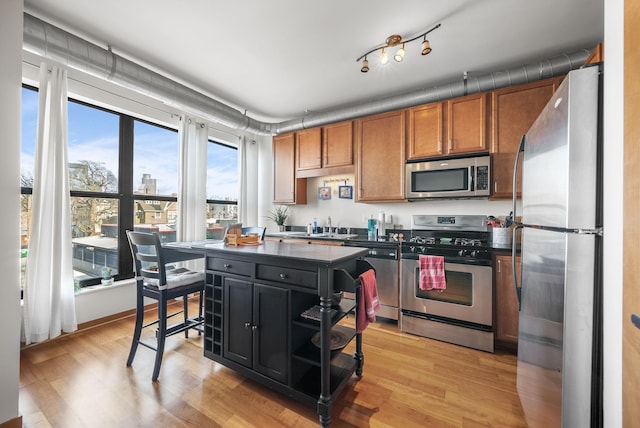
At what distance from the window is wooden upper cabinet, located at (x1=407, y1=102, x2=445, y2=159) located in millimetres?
3196

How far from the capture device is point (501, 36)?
7.45 feet

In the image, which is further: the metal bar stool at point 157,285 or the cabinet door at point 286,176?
the cabinet door at point 286,176

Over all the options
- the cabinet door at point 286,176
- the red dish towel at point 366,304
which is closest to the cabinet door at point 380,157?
the cabinet door at point 286,176

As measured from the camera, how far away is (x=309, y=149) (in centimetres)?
398

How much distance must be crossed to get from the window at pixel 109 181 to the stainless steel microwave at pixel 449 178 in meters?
3.22

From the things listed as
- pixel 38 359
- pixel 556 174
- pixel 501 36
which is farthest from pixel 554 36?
pixel 38 359

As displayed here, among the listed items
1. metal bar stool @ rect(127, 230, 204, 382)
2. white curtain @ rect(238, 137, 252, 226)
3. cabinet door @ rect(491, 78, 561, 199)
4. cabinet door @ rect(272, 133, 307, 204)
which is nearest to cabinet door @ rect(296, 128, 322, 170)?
cabinet door @ rect(272, 133, 307, 204)

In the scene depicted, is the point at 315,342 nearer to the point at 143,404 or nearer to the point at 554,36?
the point at 143,404

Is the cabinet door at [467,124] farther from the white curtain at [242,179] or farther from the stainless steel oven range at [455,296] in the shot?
the white curtain at [242,179]

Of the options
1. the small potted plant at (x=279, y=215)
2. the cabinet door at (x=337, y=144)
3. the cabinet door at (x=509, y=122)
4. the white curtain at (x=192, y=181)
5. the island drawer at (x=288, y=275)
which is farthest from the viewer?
the small potted plant at (x=279, y=215)

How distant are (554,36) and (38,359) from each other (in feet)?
17.1

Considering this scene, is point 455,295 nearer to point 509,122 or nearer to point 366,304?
point 366,304

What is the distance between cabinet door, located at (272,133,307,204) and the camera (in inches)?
165

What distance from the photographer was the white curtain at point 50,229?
230 centimetres
